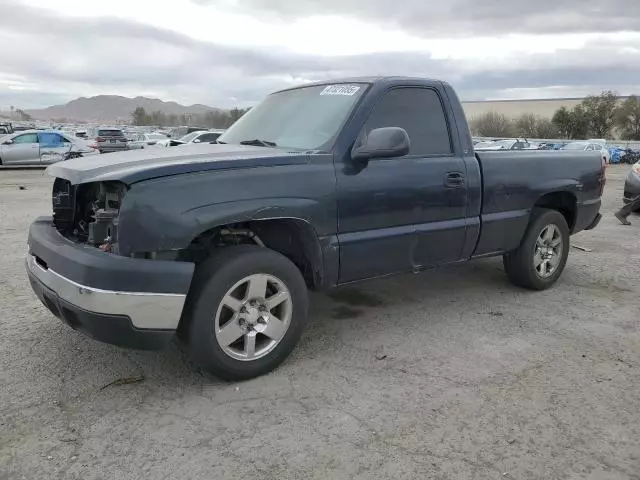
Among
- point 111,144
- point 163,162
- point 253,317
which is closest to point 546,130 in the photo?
point 111,144

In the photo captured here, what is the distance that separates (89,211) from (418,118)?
2.57m

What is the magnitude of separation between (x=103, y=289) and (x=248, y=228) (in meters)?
1.03

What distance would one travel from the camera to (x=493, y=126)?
68375mm

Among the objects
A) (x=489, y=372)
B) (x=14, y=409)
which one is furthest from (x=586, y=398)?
(x=14, y=409)

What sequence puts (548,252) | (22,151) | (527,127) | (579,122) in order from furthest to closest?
(527,127) < (579,122) < (22,151) < (548,252)

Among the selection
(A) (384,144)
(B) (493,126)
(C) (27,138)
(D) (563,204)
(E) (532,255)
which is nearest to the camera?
(A) (384,144)

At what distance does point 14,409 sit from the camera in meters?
3.26

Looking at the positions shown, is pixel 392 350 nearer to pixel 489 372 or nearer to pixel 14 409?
pixel 489 372

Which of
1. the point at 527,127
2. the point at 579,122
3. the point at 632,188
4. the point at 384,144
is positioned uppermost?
the point at 579,122

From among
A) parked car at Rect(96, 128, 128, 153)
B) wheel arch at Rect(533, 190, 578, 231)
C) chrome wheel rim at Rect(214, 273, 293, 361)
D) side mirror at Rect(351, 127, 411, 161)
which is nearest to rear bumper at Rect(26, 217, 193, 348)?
chrome wheel rim at Rect(214, 273, 293, 361)

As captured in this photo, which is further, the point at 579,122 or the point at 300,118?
the point at 579,122

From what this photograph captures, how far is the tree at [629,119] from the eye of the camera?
189 ft

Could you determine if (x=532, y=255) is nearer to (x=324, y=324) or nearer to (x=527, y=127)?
(x=324, y=324)

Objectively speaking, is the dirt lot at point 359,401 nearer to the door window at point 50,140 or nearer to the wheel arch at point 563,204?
the wheel arch at point 563,204
